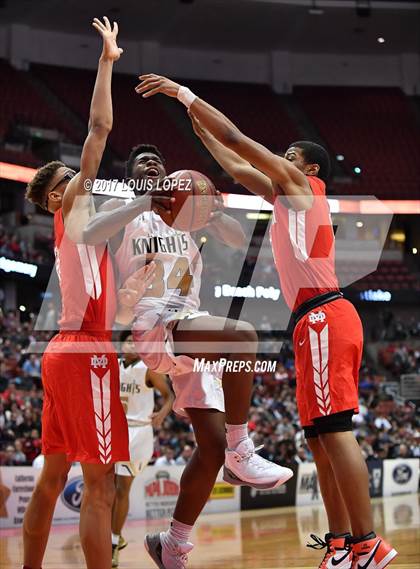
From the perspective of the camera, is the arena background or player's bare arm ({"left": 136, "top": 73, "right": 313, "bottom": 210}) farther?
the arena background

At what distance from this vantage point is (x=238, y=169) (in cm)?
540

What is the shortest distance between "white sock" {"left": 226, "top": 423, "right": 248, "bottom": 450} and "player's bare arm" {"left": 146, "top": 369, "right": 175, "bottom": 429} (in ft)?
10.9

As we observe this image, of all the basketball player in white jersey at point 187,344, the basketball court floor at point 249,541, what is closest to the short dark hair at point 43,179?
the basketball player in white jersey at point 187,344

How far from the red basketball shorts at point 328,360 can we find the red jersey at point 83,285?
1.11m

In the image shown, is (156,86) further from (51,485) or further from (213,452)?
(51,485)

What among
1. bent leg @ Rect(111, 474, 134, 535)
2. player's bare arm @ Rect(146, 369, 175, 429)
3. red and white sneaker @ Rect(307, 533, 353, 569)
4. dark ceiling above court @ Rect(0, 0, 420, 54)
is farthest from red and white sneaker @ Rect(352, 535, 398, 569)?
dark ceiling above court @ Rect(0, 0, 420, 54)

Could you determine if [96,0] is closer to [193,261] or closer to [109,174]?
[109,174]

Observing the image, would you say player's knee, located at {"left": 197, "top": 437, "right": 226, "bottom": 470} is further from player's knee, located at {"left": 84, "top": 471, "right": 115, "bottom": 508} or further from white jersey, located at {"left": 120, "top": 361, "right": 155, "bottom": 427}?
white jersey, located at {"left": 120, "top": 361, "right": 155, "bottom": 427}

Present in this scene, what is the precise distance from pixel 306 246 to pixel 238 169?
66 cm

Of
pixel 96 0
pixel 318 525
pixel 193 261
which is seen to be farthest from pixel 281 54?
pixel 193 261

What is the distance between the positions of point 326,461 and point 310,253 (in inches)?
48.1

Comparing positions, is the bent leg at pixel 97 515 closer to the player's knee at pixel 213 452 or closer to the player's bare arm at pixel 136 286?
the player's knee at pixel 213 452

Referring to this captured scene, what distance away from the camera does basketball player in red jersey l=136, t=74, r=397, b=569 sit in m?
4.79

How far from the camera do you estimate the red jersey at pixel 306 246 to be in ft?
16.8
